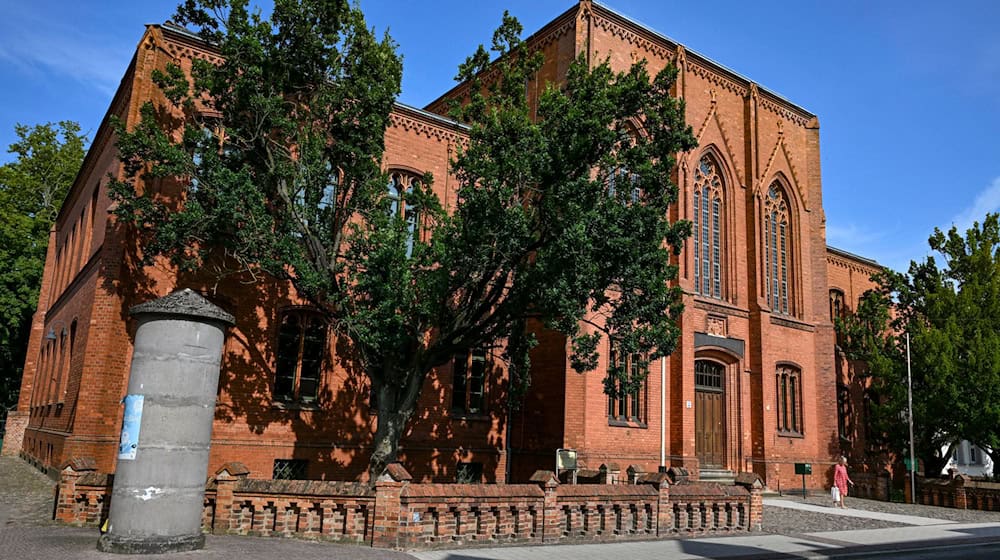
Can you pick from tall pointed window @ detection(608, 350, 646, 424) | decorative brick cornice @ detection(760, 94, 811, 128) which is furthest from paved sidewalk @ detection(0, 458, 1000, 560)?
decorative brick cornice @ detection(760, 94, 811, 128)

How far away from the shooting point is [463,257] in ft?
45.5

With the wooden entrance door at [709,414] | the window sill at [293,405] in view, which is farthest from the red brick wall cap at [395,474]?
the wooden entrance door at [709,414]

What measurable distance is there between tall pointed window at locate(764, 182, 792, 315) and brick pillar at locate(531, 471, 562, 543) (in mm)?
16666

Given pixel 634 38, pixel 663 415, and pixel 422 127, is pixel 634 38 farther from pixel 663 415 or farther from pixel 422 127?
pixel 663 415

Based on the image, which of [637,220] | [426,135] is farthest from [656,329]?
[426,135]

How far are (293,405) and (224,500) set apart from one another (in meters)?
6.64

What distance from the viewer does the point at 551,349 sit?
69.4ft

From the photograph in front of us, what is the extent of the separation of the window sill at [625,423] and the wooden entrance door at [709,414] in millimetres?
2826

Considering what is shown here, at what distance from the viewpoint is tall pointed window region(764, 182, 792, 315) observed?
1049 inches

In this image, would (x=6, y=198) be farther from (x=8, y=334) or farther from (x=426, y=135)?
(x=426, y=135)

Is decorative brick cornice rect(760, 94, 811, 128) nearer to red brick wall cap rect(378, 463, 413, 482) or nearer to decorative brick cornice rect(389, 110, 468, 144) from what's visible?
decorative brick cornice rect(389, 110, 468, 144)

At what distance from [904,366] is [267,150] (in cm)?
2455

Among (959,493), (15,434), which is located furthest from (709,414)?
(15,434)

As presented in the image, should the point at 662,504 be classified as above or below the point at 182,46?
below
